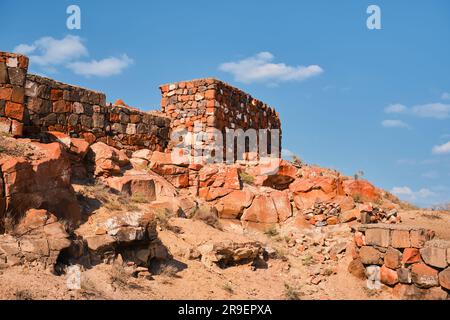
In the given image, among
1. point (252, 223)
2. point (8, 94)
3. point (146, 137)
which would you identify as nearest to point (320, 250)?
point (252, 223)

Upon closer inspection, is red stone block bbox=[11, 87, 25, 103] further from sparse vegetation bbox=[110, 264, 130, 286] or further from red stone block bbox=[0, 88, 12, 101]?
Result: sparse vegetation bbox=[110, 264, 130, 286]

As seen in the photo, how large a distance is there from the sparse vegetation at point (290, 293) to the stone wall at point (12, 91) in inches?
251

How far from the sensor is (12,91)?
9156 mm

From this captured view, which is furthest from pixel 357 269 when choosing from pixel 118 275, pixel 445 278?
pixel 118 275

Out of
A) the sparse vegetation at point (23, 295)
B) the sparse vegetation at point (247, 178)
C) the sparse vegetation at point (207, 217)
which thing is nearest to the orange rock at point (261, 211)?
the sparse vegetation at point (247, 178)

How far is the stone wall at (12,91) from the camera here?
902cm

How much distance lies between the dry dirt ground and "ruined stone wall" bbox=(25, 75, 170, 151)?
12.6 feet

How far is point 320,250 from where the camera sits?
1013cm

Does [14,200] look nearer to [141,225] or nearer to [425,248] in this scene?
[141,225]

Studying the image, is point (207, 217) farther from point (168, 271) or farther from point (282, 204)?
point (168, 271)

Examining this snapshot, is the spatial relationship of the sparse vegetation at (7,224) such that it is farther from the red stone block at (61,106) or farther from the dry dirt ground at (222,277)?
the red stone block at (61,106)

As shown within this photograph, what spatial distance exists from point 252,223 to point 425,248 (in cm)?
423
